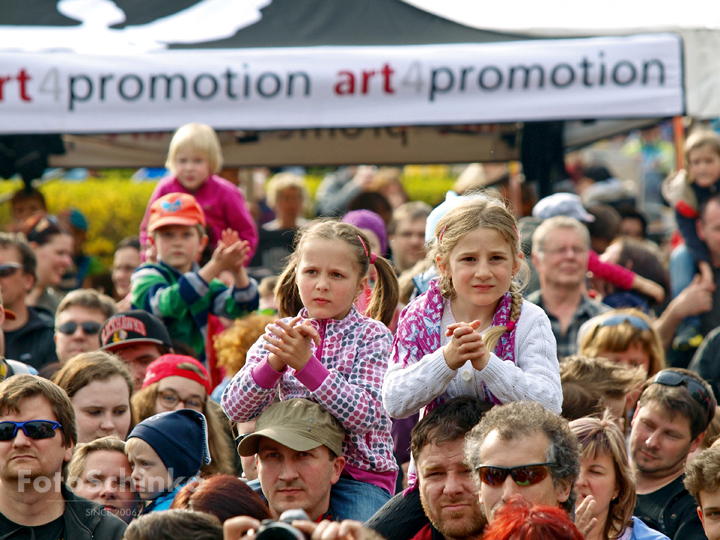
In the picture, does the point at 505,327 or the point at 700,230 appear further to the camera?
the point at 700,230

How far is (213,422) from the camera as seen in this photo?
14.6ft

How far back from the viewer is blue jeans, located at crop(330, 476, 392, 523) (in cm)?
339

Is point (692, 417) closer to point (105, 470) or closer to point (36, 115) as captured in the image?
point (105, 470)

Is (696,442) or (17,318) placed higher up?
(17,318)

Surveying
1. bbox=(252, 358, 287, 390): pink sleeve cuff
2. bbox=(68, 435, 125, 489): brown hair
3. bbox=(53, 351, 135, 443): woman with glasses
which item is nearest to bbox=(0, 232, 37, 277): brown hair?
bbox=(53, 351, 135, 443): woman with glasses

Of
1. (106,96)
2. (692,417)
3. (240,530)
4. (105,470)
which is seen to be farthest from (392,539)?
(106,96)

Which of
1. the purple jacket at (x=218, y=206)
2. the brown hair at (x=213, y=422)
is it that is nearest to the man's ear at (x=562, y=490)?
the brown hair at (x=213, y=422)

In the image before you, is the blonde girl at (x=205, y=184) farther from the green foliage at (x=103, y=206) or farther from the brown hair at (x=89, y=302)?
the green foliage at (x=103, y=206)

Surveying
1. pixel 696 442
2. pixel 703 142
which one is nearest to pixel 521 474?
pixel 696 442

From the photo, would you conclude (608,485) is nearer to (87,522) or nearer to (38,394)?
(87,522)

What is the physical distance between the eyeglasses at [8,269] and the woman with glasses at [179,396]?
173 centimetres

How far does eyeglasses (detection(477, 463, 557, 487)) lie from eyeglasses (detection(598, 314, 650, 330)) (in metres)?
2.50

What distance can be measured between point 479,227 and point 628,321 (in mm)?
2239

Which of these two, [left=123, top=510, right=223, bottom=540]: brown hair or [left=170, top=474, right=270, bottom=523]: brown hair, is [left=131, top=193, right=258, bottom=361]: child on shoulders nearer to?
[left=170, top=474, right=270, bottom=523]: brown hair
